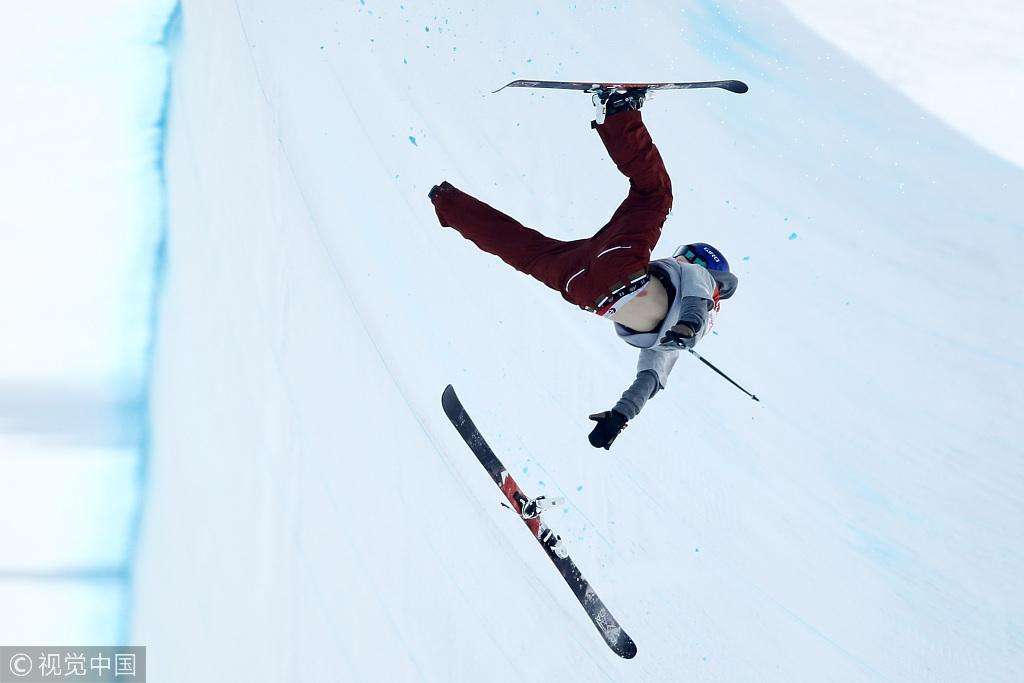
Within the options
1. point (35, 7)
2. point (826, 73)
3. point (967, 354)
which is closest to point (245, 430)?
point (35, 7)

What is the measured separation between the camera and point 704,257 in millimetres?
2334

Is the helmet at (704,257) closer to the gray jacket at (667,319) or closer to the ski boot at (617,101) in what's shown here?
the gray jacket at (667,319)

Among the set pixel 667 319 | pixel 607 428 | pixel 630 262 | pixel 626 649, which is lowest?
pixel 626 649

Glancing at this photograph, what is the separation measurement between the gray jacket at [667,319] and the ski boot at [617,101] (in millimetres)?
443

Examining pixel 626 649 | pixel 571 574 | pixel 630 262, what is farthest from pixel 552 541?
pixel 630 262

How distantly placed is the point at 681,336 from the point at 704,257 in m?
0.49

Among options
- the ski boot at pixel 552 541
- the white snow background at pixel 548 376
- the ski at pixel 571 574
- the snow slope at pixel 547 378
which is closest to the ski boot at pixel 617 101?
the white snow background at pixel 548 376

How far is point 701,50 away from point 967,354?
207 cm

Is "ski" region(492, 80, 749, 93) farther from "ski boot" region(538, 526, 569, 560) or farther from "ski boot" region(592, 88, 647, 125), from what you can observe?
"ski boot" region(538, 526, 569, 560)

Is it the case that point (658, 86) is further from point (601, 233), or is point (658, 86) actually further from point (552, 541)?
point (552, 541)

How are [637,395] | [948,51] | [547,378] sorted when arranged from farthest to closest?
[948,51] → [547,378] → [637,395]

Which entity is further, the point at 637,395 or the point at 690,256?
the point at 690,256

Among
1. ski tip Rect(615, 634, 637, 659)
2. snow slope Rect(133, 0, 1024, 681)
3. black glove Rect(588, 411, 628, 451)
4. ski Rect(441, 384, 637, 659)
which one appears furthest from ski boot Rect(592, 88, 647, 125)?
ski tip Rect(615, 634, 637, 659)

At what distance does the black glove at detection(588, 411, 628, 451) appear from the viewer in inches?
76.9
